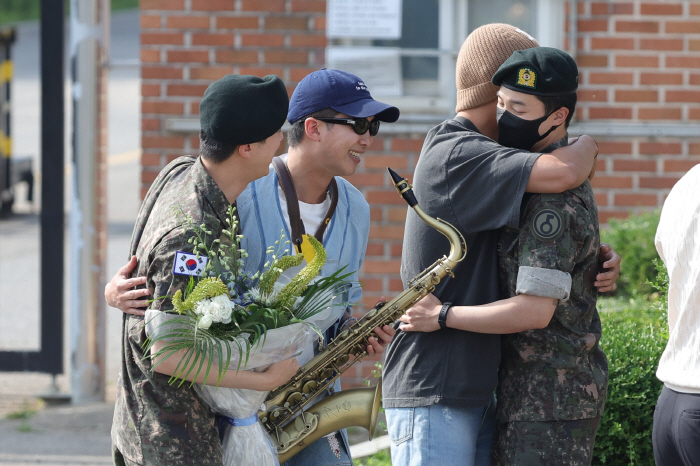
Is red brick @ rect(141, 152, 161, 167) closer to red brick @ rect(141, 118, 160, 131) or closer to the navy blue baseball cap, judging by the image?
red brick @ rect(141, 118, 160, 131)

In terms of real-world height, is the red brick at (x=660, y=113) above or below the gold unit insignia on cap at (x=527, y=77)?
below

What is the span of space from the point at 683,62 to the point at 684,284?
3.54 m

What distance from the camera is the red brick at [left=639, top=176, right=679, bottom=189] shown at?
5742mm

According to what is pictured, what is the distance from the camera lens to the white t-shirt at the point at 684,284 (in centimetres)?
253

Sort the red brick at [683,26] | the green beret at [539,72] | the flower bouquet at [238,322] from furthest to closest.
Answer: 1. the red brick at [683,26]
2. the green beret at [539,72]
3. the flower bouquet at [238,322]

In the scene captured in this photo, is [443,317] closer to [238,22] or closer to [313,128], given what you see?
[313,128]

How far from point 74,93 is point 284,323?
3954 mm

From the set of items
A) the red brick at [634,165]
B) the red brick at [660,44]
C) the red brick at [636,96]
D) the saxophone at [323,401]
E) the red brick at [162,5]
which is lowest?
the saxophone at [323,401]

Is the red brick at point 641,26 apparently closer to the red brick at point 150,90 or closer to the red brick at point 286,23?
the red brick at point 286,23

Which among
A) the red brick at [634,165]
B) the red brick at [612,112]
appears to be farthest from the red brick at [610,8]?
the red brick at [634,165]

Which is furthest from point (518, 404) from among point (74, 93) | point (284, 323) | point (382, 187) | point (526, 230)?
point (74, 93)

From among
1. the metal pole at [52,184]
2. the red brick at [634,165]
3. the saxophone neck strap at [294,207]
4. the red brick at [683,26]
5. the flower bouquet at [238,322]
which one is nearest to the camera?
the flower bouquet at [238,322]

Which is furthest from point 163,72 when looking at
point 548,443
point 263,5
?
point 548,443

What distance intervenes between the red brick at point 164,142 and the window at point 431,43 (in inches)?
47.6
